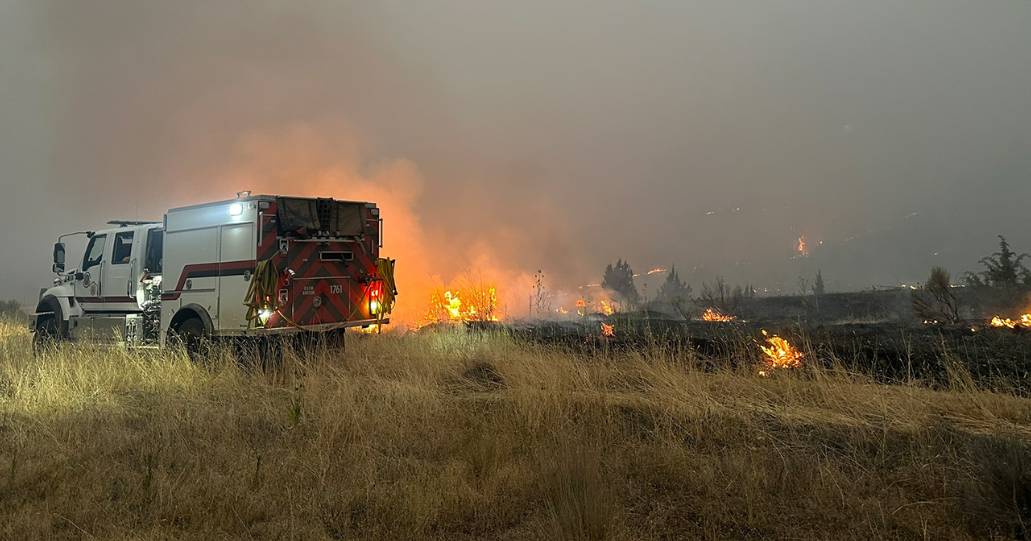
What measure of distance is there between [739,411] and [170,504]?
5.44m

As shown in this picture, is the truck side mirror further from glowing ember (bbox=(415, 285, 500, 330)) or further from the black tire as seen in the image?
glowing ember (bbox=(415, 285, 500, 330))

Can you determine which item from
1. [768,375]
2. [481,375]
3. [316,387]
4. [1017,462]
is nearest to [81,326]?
[316,387]

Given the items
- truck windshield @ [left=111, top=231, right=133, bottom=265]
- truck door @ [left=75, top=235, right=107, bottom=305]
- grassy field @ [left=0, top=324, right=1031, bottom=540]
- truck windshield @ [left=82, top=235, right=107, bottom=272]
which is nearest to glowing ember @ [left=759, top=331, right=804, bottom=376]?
grassy field @ [left=0, top=324, right=1031, bottom=540]

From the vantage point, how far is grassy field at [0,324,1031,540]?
378 centimetres

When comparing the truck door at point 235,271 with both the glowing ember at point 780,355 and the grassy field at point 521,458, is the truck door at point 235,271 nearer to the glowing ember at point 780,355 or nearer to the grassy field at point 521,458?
the grassy field at point 521,458

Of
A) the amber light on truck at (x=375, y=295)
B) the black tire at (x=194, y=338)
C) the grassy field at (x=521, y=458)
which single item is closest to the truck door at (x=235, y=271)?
the black tire at (x=194, y=338)

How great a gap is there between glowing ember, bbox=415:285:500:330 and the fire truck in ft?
17.2

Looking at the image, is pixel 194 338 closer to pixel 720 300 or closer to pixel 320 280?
pixel 320 280

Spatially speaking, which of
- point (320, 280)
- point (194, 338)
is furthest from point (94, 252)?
point (320, 280)

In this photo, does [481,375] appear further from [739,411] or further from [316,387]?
[739,411]

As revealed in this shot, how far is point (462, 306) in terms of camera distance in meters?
19.4

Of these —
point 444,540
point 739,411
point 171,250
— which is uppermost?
point 171,250

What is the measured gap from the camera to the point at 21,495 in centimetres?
438

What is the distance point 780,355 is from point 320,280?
8.55 meters
